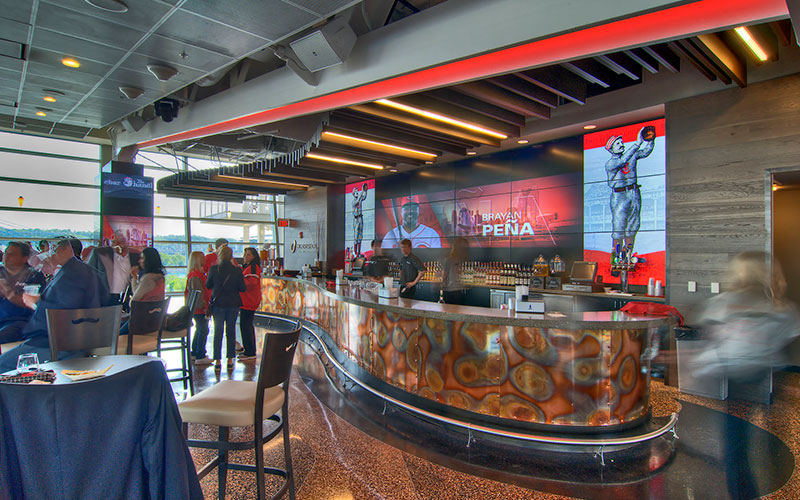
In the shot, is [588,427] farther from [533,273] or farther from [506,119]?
[506,119]

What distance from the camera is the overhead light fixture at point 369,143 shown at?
660cm

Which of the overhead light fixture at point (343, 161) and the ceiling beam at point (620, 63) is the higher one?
the ceiling beam at point (620, 63)

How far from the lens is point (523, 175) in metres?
7.76

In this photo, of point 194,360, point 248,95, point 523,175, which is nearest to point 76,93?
point 248,95

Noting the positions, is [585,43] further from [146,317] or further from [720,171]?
[146,317]

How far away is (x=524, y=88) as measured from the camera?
17.5 ft

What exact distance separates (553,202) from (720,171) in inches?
101

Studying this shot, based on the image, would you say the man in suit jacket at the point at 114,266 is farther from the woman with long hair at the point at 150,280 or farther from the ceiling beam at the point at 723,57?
the ceiling beam at the point at 723,57

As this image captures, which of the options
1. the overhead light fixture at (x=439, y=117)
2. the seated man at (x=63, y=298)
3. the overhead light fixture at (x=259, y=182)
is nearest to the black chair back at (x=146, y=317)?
the seated man at (x=63, y=298)

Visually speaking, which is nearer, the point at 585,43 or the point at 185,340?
the point at 585,43

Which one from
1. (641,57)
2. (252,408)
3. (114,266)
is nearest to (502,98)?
(641,57)

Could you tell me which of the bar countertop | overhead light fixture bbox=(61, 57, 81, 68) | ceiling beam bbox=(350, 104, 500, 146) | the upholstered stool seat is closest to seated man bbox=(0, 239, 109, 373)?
the upholstered stool seat

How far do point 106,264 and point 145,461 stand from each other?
16.5 ft

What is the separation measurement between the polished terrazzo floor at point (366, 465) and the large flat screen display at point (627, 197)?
2.46 metres
